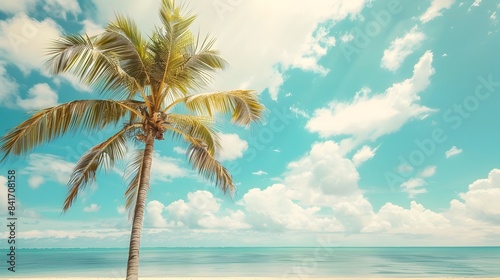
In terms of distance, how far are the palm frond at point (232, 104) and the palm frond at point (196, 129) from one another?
26cm

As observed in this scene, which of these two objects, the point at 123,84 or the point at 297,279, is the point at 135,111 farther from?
the point at 297,279

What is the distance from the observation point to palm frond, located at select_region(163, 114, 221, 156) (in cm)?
841

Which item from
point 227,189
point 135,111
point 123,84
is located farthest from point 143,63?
point 227,189

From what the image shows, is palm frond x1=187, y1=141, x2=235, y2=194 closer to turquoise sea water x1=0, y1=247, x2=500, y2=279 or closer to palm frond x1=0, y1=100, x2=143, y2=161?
palm frond x1=0, y1=100, x2=143, y2=161

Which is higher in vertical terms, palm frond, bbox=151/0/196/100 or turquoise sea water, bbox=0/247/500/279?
palm frond, bbox=151/0/196/100

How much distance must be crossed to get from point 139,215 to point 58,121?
2.34m

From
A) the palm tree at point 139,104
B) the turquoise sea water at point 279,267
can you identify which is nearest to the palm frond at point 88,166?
the palm tree at point 139,104

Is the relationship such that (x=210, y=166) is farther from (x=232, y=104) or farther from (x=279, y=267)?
(x=279, y=267)

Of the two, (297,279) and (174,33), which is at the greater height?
(174,33)

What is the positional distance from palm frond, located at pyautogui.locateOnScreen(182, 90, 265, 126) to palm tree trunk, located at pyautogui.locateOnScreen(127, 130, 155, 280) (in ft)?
4.50

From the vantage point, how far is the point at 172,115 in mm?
8367

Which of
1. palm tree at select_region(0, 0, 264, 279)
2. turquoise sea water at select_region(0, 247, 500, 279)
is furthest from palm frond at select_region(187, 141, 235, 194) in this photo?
turquoise sea water at select_region(0, 247, 500, 279)

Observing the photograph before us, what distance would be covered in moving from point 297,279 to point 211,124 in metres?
15.8

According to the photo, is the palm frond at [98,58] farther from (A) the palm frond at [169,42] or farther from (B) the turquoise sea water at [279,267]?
(B) the turquoise sea water at [279,267]
